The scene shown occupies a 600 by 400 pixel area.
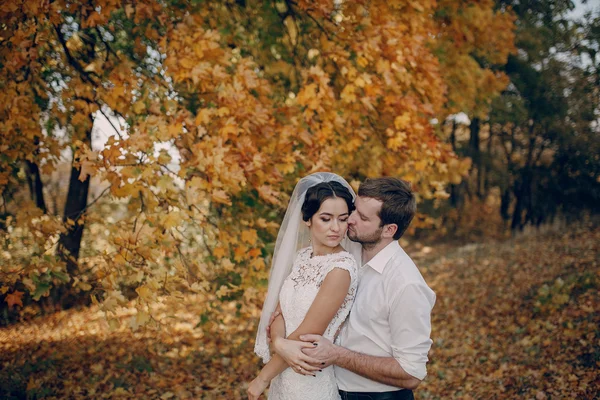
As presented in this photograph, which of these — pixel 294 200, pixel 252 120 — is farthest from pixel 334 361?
pixel 252 120

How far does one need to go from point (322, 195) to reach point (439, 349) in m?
5.01

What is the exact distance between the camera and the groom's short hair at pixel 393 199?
2.59 metres

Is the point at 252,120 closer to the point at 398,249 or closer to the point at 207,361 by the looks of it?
the point at 398,249

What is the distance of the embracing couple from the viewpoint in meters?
2.39

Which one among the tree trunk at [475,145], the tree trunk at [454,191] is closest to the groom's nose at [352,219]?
the tree trunk at [475,145]

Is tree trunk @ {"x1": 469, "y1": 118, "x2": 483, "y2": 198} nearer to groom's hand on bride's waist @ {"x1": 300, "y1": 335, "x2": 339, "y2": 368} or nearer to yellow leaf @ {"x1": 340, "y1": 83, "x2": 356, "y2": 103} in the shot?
yellow leaf @ {"x1": 340, "y1": 83, "x2": 356, "y2": 103}

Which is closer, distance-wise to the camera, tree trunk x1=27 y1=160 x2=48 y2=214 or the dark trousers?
the dark trousers

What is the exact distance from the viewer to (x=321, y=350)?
2445mm

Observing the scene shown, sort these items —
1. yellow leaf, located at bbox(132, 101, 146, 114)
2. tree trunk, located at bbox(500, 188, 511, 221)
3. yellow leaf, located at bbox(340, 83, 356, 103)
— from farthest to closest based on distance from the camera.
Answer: tree trunk, located at bbox(500, 188, 511, 221) < yellow leaf, located at bbox(340, 83, 356, 103) < yellow leaf, located at bbox(132, 101, 146, 114)

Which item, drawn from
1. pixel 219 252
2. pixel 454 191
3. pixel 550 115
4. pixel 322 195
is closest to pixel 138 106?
pixel 219 252

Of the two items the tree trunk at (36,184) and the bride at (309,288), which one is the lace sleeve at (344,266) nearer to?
the bride at (309,288)

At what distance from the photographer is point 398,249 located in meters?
2.59

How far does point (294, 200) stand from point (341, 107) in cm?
217

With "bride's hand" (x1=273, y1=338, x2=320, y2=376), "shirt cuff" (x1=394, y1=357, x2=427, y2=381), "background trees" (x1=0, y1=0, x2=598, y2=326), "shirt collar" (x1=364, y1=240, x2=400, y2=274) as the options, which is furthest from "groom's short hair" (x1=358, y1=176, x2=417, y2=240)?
"background trees" (x1=0, y1=0, x2=598, y2=326)
